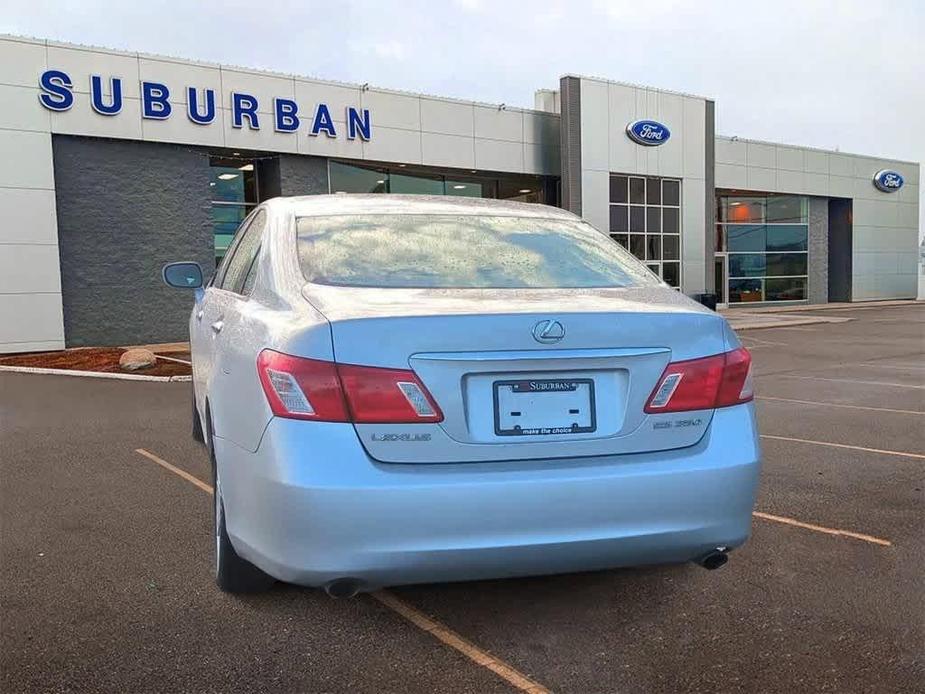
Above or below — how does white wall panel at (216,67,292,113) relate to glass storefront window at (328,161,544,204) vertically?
above

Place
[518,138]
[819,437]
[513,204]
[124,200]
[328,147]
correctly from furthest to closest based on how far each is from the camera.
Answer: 1. [518,138]
2. [328,147]
3. [124,200]
4. [819,437]
5. [513,204]

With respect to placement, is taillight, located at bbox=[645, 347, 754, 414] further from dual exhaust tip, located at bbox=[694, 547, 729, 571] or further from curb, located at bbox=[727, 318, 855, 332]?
curb, located at bbox=[727, 318, 855, 332]

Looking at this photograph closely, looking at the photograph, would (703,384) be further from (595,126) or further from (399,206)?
(595,126)

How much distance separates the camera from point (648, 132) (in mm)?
27500

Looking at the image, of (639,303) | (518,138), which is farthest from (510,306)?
(518,138)

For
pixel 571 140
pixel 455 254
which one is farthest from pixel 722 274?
pixel 455 254

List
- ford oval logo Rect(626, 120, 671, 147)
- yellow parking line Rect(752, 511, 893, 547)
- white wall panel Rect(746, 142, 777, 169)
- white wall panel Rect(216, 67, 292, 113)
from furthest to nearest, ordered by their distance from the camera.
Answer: white wall panel Rect(746, 142, 777, 169) → ford oval logo Rect(626, 120, 671, 147) → white wall panel Rect(216, 67, 292, 113) → yellow parking line Rect(752, 511, 893, 547)

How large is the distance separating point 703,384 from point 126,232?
18.9 metres

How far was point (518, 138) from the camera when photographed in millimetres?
25516

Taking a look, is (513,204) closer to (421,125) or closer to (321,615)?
(321,615)

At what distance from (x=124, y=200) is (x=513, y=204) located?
17.2 meters

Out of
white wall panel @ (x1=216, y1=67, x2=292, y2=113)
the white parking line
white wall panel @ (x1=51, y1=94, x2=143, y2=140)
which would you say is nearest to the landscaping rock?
white wall panel @ (x1=51, y1=94, x2=143, y2=140)

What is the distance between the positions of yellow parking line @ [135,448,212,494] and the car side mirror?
1.29 m

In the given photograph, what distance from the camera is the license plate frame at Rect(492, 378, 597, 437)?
2623 millimetres
